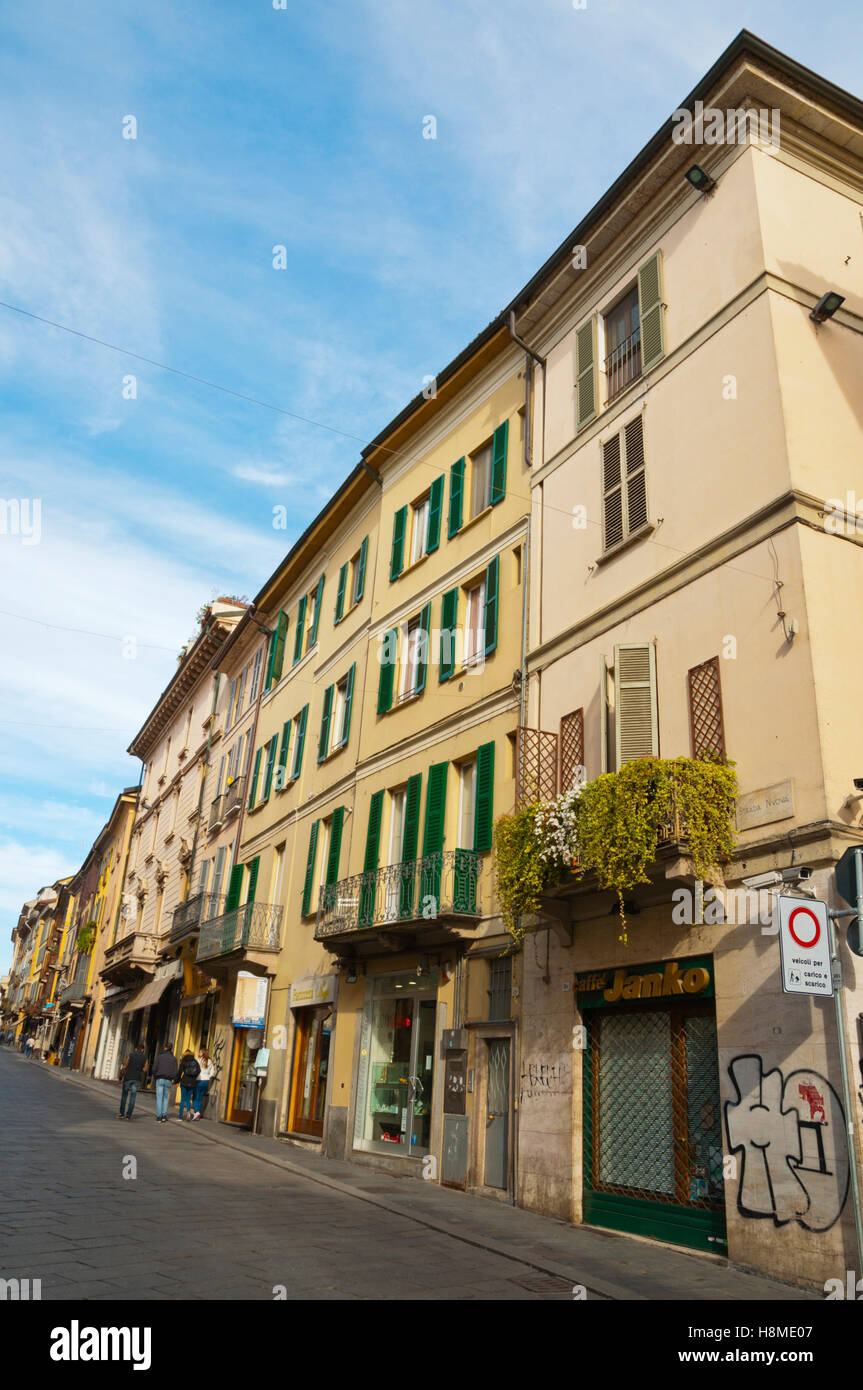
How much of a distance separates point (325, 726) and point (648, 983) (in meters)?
12.5

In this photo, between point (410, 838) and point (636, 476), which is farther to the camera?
point (410, 838)

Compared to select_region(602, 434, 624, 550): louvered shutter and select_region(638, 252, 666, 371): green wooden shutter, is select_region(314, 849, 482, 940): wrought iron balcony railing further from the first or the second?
select_region(638, 252, 666, 371): green wooden shutter

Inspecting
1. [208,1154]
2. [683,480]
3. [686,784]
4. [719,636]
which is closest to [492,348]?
[683,480]

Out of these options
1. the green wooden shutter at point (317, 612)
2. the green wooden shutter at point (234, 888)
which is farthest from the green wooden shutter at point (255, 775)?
the green wooden shutter at point (317, 612)

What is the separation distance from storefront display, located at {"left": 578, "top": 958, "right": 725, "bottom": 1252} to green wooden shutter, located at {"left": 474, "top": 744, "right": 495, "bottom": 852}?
3181mm

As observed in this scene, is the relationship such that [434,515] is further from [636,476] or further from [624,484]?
[636,476]

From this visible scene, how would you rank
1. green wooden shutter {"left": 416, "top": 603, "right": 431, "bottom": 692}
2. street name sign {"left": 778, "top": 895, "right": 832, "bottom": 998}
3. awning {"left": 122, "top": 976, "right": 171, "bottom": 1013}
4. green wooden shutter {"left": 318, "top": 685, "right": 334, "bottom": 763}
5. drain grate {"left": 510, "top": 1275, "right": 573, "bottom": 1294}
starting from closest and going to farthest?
drain grate {"left": 510, "top": 1275, "right": 573, "bottom": 1294}
street name sign {"left": 778, "top": 895, "right": 832, "bottom": 998}
green wooden shutter {"left": 416, "top": 603, "right": 431, "bottom": 692}
green wooden shutter {"left": 318, "top": 685, "right": 334, "bottom": 763}
awning {"left": 122, "top": 976, "right": 171, "bottom": 1013}

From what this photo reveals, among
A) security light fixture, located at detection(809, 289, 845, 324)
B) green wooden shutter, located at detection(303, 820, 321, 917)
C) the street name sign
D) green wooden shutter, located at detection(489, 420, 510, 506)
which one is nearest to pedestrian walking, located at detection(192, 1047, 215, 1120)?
green wooden shutter, located at detection(303, 820, 321, 917)

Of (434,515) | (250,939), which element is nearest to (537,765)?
(434,515)

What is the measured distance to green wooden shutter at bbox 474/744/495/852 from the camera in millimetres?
14641

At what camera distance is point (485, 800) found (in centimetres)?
1477

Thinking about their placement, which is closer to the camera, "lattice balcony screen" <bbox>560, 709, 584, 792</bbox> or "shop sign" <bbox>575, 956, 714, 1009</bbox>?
"shop sign" <bbox>575, 956, 714, 1009</bbox>
